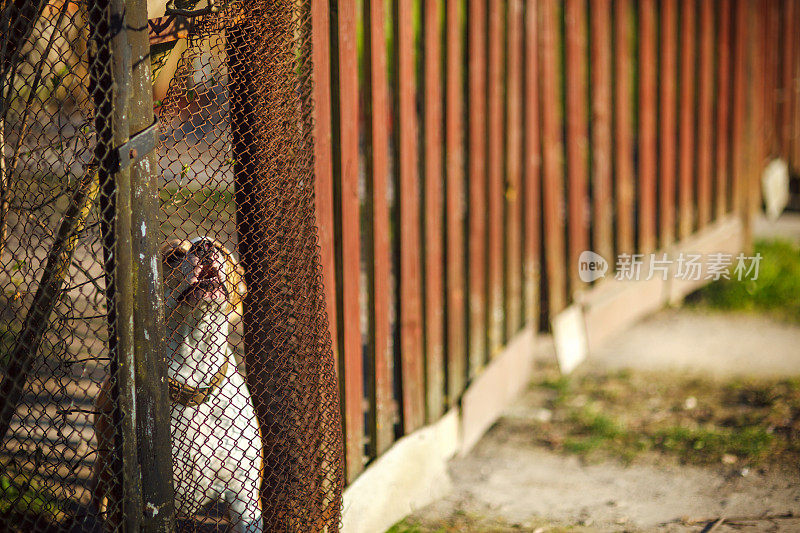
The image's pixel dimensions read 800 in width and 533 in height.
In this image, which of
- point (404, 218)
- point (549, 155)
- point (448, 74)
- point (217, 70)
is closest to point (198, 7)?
point (217, 70)

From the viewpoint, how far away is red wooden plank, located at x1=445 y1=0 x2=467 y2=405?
12.7 ft

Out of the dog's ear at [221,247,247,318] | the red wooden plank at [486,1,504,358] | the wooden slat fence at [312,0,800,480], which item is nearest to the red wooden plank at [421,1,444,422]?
the wooden slat fence at [312,0,800,480]

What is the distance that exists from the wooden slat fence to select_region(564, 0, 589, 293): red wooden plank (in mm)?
17

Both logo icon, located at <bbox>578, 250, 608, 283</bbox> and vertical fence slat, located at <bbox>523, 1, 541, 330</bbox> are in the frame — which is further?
logo icon, located at <bbox>578, 250, 608, 283</bbox>

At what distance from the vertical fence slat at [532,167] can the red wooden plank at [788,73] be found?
511cm

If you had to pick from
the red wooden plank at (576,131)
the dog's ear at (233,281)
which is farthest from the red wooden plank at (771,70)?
the dog's ear at (233,281)

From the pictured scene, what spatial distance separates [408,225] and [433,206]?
251 mm

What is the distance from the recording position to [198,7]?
99.9 inches

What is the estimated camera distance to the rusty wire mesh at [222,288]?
2381 mm

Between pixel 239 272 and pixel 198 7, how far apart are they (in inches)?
34.6

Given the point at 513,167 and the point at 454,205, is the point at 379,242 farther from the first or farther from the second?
the point at 513,167

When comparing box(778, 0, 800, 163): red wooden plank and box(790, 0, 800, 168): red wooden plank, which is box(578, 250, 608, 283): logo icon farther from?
box(790, 0, 800, 168): red wooden plank

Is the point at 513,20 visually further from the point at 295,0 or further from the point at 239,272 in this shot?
the point at 239,272

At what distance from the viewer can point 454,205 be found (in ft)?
13.1
